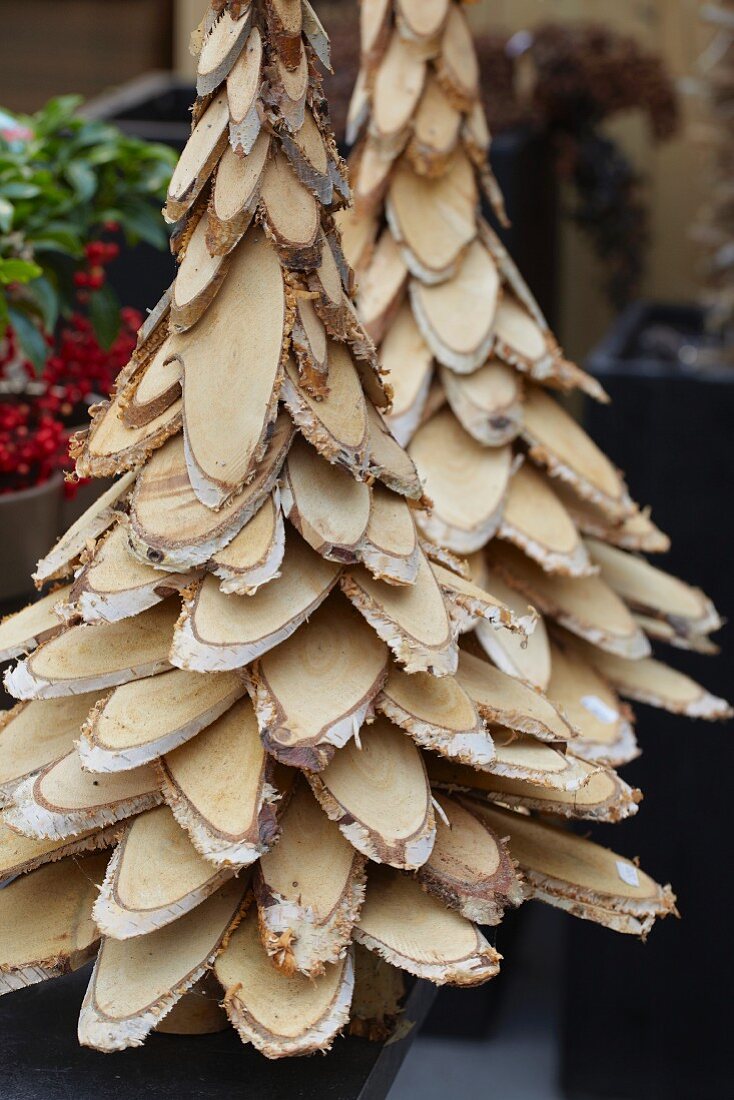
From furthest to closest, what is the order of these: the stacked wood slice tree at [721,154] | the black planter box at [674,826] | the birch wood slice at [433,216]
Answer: the stacked wood slice tree at [721,154] < the black planter box at [674,826] < the birch wood slice at [433,216]

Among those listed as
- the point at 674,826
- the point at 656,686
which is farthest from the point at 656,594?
the point at 674,826

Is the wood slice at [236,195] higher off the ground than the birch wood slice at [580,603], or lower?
higher

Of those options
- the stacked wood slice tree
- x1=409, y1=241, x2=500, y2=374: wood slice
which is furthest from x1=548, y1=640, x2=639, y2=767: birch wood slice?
the stacked wood slice tree

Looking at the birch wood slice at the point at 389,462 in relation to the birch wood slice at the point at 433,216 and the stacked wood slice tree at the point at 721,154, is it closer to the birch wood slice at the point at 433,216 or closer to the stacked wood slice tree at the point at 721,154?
the birch wood slice at the point at 433,216

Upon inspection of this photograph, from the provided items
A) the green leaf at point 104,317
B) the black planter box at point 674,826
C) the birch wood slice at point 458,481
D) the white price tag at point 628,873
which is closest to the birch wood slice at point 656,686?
the birch wood slice at point 458,481

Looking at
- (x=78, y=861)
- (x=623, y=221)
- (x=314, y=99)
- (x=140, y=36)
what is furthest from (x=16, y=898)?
(x=140, y=36)

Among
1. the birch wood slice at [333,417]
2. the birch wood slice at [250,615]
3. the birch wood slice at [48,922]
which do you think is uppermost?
the birch wood slice at [333,417]

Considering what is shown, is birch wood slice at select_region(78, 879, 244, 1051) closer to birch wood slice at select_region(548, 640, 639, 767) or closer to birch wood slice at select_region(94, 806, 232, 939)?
birch wood slice at select_region(94, 806, 232, 939)

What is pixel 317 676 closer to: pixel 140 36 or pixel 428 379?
pixel 428 379
